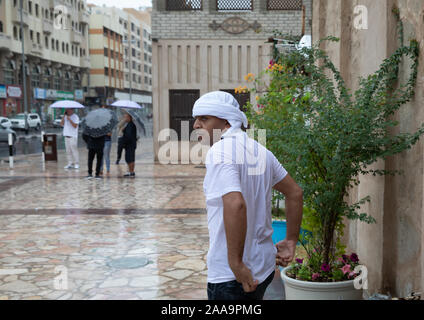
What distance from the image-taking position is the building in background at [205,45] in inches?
646

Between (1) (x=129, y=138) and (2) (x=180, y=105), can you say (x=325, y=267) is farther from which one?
(2) (x=180, y=105)

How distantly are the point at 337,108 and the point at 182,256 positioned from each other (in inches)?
118

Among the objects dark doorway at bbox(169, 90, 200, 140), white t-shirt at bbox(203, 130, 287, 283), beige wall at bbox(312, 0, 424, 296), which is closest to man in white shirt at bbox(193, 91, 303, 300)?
white t-shirt at bbox(203, 130, 287, 283)

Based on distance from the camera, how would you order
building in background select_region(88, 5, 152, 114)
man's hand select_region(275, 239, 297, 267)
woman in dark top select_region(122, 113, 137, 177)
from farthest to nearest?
building in background select_region(88, 5, 152, 114) < woman in dark top select_region(122, 113, 137, 177) < man's hand select_region(275, 239, 297, 267)

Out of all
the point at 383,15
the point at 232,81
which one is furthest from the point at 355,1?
the point at 232,81

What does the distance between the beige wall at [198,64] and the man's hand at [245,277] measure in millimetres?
14482

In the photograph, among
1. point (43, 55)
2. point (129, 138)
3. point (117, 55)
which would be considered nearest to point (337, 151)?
point (129, 138)

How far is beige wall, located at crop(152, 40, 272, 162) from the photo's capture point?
16641 millimetres

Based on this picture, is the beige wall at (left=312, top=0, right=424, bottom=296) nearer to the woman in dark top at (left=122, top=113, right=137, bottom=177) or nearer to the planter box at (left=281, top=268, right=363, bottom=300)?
the planter box at (left=281, top=268, right=363, bottom=300)

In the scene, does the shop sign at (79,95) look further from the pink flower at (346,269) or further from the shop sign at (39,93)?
the pink flower at (346,269)

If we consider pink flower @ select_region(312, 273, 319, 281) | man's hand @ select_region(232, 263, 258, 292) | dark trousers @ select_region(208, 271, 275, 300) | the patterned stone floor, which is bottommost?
the patterned stone floor

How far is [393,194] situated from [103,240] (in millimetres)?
4095

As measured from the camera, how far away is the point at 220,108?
7.72ft

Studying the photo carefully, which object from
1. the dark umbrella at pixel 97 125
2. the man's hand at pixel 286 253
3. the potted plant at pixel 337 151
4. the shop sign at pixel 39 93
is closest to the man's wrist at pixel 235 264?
the man's hand at pixel 286 253
